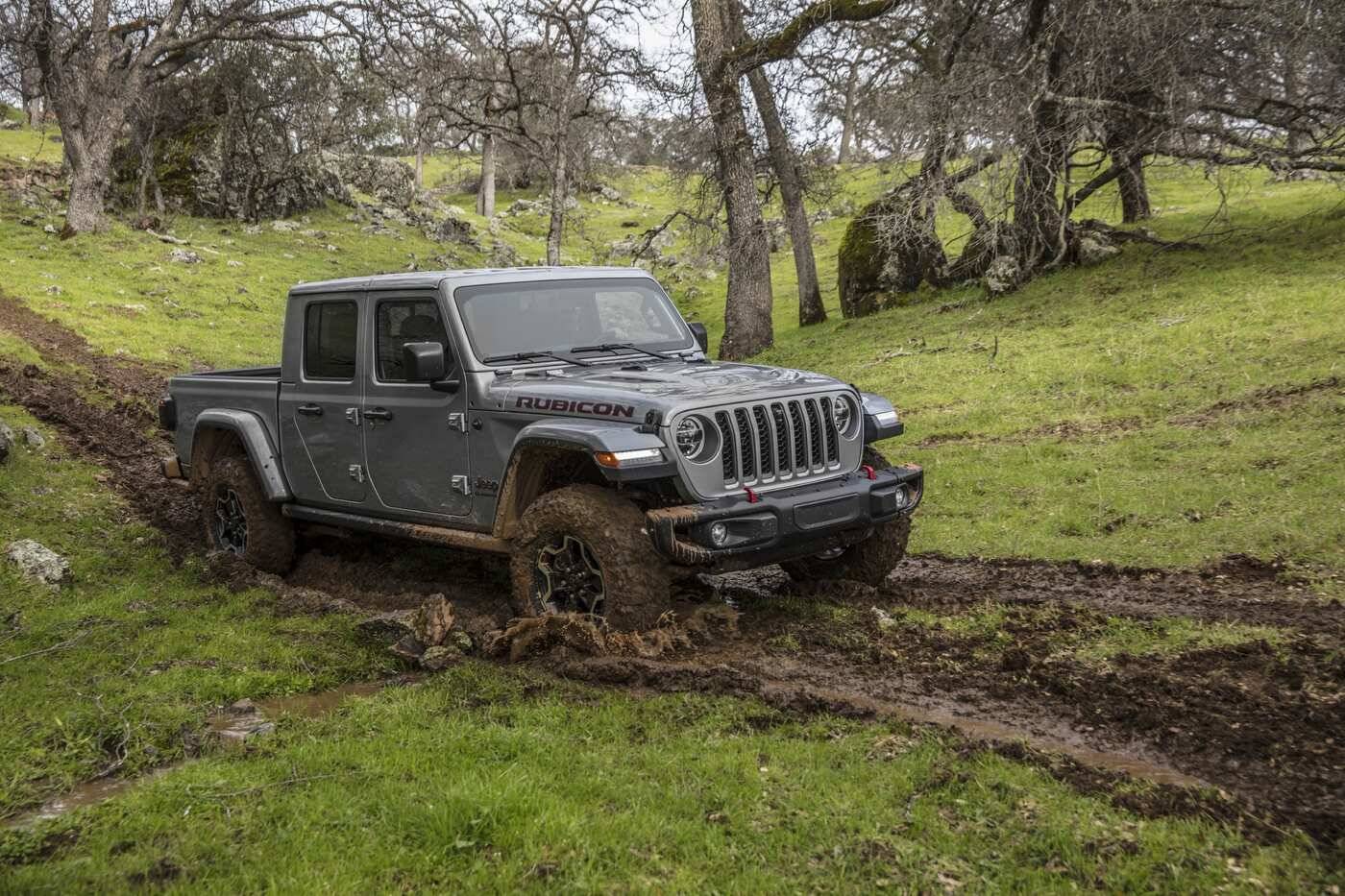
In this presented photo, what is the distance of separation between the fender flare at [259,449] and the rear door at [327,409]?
0.28 ft

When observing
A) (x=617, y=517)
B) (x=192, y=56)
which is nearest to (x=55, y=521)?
(x=617, y=517)

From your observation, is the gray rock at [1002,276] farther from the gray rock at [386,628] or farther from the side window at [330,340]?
the gray rock at [386,628]

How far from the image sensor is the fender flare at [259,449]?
25.8 feet

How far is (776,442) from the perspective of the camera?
599 cm

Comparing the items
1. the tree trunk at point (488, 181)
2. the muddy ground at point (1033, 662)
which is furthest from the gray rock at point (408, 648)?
the tree trunk at point (488, 181)

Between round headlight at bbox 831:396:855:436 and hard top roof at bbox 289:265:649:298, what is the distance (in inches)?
61.1

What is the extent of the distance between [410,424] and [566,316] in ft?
3.82

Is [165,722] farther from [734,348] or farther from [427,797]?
[734,348]

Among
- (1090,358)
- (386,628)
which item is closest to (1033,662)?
(386,628)

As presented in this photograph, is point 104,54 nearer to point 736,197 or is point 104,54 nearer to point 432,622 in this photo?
point 736,197

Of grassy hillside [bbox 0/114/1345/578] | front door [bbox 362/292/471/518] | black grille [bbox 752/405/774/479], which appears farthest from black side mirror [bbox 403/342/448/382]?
grassy hillside [bbox 0/114/1345/578]

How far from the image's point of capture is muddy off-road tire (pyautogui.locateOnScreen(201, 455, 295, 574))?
816 cm

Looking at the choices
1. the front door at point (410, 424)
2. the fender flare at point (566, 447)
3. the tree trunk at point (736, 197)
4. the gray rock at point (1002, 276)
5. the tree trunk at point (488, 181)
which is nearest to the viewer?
the fender flare at point (566, 447)

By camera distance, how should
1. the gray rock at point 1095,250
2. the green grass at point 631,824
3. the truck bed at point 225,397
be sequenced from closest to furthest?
the green grass at point 631,824 → the truck bed at point 225,397 → the gray rock at point 1095,250
